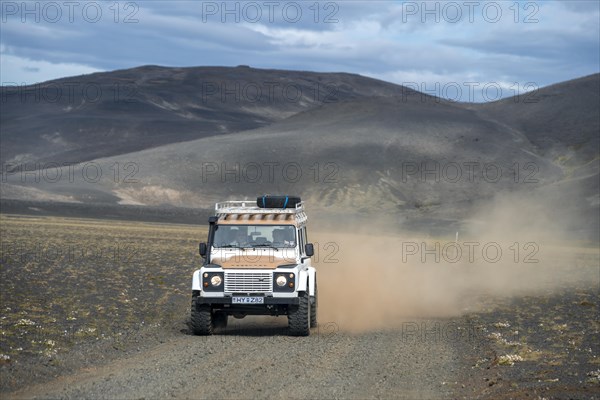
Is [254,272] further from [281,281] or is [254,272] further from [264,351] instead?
[264,351]

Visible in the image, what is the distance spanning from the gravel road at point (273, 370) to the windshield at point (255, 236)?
2058 mm

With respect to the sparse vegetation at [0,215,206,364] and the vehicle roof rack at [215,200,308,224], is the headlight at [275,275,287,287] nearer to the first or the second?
the vehicle roof rack at [215,200,308,224]

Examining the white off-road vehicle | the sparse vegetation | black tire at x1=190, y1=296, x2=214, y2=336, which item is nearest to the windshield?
the white off-road vehicle

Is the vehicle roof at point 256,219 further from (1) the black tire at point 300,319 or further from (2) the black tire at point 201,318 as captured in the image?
(2) the black tire at point 201,318

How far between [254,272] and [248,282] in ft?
0.83

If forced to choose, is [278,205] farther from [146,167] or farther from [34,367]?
[146,167]

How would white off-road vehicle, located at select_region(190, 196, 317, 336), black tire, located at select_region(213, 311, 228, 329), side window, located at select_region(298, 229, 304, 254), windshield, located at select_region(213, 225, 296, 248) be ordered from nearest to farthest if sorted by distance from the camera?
white off-road vehicle, located at select_region(190, 196, 317, 336)
windshield, located at select_region(213, 225, 296, 248)
black tire, located at select_region(213, 311, 228, 329)
side window, located at select_region(298, 229, 304, 254)

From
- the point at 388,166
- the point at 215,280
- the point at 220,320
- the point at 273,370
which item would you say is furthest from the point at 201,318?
the point at 388,166

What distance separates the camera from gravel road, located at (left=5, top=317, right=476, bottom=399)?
42.9 ft

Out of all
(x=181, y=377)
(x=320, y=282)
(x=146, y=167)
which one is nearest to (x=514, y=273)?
(x=320, y=282)

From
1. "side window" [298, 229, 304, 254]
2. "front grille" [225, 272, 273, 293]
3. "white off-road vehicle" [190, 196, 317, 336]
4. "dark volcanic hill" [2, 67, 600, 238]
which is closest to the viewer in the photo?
"white off-road vehicle" [190, 196, 317, 336]

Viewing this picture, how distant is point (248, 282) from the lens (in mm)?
19609

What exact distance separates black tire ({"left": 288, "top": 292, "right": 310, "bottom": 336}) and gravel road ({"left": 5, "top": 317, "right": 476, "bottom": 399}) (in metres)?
0.24

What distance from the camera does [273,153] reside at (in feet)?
438
